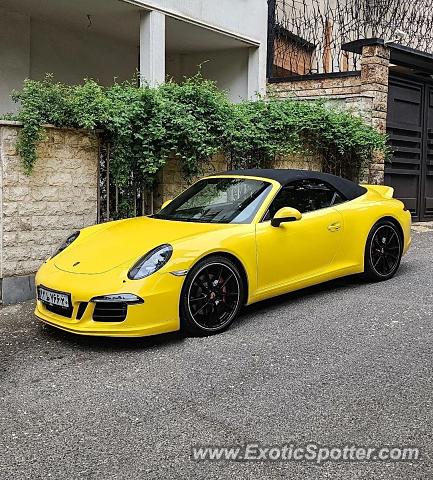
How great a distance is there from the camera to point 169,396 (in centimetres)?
380

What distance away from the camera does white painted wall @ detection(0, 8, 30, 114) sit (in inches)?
414

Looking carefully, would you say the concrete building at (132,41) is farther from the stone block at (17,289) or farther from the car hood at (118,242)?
the car hood at (118,242)

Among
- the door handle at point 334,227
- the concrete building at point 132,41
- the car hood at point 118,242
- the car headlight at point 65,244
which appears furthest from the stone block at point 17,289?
the concrete building at point 132,41

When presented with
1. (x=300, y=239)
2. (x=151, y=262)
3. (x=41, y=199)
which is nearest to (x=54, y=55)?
(x=41, y=199)

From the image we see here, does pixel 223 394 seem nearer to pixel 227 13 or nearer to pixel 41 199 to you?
pixel 41 199

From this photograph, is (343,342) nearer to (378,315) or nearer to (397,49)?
(378,315)

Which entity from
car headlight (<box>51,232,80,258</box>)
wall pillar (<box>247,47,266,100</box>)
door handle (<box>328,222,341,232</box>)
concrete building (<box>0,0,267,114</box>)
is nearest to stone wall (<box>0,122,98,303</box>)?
car headlight (<box>51,232,80,258</box>)

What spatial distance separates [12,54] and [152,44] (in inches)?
97.5

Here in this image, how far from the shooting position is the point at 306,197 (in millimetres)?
6121

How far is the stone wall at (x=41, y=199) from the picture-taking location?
643 centimetres

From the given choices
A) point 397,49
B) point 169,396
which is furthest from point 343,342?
point 397,49

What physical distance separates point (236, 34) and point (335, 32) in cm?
233

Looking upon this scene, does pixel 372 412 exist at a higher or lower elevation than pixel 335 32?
lower

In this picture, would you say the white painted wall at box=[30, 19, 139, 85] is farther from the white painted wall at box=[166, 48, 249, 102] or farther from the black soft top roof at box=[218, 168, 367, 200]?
the black soft top roof at box=[218, 168, 367, 200]
